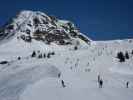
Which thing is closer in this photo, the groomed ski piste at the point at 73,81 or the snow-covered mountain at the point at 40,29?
the groomed ski piste at the point at 73,81

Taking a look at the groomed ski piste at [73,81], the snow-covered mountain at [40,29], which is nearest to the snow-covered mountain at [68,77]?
the groomed ski piste at [73,81]

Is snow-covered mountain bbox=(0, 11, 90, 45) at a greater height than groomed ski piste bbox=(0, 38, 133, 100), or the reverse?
snow-covered mountain bbox=(0, 11, 90, 45)

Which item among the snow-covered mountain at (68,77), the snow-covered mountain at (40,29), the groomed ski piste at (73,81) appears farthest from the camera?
the snow-covered mountain at (40,29)

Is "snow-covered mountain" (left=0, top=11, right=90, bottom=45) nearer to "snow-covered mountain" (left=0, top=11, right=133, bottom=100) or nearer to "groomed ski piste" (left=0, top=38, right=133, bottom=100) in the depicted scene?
"snow-covered mountain" (left=0, top=11, right=133, bottom=100)

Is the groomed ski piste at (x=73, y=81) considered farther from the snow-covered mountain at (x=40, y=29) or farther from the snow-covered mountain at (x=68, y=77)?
the snow-covered mountain at (x=40, y=29)

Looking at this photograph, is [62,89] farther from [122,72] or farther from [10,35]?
[10,35]

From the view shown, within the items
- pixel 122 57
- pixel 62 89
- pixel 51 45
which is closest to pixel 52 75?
pixel 62 89

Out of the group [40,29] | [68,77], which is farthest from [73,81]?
[40,29]

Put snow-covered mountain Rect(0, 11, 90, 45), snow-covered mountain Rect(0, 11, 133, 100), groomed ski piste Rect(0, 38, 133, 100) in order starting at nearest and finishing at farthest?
1. groomed ski piste Rect(0, 38, 133, 100)
2. snow-covered mountain Rect(0, 11, 133, 100)
3. snow-covered mountain Rect(0, 11, 90, 45)

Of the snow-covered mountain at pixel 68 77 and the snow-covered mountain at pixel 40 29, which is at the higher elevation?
the snow-covered mountain at pixel 40 29

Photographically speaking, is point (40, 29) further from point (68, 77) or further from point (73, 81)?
point (73, 81)

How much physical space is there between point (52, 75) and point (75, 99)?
1365cm

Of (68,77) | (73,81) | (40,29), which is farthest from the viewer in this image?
(40,29)

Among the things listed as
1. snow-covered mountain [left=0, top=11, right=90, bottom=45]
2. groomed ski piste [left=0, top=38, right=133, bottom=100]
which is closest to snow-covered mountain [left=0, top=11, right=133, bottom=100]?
groomed ski piste [left=0, top=38, right=133, bottom=100]
